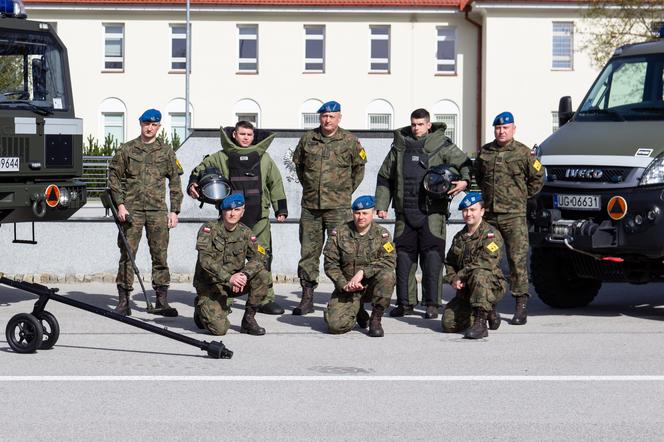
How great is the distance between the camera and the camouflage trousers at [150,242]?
1141 centimetres

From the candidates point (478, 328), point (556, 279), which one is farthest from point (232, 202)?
point (556, 279)

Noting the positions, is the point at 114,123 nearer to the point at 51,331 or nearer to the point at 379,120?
the point at 379,120

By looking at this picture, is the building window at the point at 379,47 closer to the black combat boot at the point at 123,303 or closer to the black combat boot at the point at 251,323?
the black combat boot at the point at 123,303

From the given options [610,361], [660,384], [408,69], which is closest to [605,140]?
[610,361]

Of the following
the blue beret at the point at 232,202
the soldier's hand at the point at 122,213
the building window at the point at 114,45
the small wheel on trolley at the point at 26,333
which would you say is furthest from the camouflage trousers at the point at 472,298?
the building window at the point at 114,45

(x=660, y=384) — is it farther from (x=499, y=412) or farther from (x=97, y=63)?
(x=97, y=63)

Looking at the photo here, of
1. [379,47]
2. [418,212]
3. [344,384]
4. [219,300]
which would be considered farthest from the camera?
[379,47]

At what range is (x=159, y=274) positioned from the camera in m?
11.5

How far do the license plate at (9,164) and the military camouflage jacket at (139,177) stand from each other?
2.99 ft

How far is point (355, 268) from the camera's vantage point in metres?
10.3

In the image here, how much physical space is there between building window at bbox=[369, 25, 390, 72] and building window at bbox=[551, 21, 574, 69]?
18.8 feet

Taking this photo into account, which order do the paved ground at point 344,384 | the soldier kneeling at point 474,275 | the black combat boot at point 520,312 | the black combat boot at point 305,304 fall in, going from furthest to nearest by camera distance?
the black combat boot at point 305,304 < the black combat boot at point 520,312 < the soldier kneeling at point 474,275 < the paved ground at point 344,384

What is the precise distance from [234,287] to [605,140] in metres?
3.34

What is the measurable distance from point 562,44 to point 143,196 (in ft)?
112
